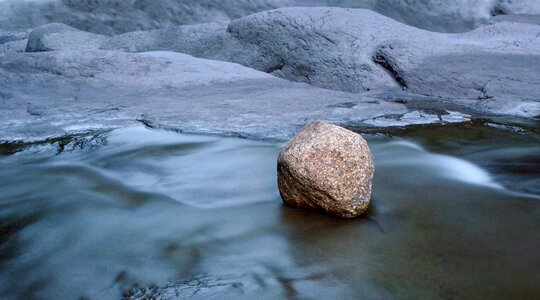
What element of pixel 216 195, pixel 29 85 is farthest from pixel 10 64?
pixel 216 195

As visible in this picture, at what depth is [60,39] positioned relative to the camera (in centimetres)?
878

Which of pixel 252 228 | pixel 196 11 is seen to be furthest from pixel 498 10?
pixel 252 228

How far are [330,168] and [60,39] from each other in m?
7.53

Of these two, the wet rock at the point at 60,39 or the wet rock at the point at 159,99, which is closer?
the wet rock at the point at 159,99

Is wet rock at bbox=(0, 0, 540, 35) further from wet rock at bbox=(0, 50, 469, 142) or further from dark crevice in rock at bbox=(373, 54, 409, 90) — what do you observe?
wet rock at bbox=(0, 50, 469, 142)

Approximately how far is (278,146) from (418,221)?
1639mm

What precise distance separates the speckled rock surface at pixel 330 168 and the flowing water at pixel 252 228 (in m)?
0.10

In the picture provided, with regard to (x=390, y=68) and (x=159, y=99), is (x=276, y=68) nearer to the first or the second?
(x=390, y=68)

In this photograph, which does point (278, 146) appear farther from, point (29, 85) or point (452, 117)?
point (29, 85)

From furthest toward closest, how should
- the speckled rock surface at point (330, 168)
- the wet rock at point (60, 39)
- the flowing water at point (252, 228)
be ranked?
the wet rock at point (60, 39) < the speckled rock surface at point (330, 168) < the flowing water at point (252, 228)

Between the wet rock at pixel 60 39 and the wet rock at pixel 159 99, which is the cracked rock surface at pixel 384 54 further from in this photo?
the wet rock at pixel 60 39

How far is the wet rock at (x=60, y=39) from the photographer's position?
339 inches

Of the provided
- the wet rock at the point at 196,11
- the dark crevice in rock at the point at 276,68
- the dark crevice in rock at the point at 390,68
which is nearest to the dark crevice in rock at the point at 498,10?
the wet rock at the point at 196,11

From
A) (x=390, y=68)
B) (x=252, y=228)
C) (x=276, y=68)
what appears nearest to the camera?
(x=252, y=228)
